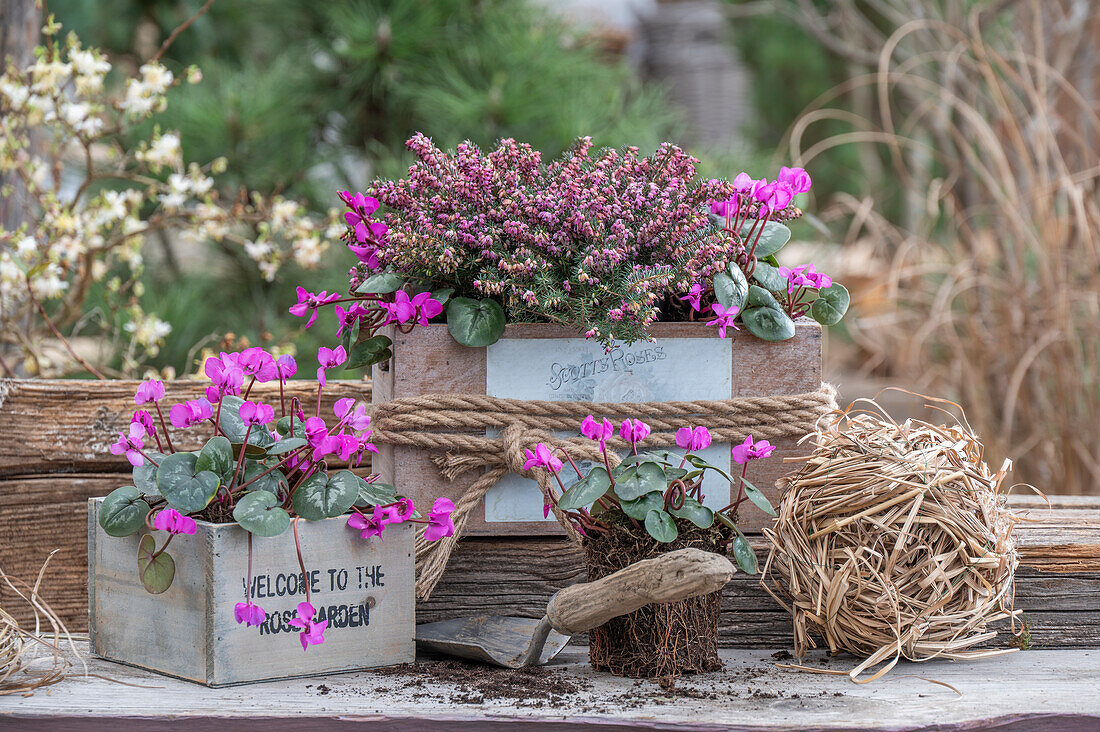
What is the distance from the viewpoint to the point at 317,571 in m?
0.86

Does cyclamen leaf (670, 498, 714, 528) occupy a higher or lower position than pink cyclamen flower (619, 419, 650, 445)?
lower

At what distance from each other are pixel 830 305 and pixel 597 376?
0.92ft

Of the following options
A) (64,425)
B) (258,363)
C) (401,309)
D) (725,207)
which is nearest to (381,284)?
(401,309)

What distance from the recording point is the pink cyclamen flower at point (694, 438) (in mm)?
866

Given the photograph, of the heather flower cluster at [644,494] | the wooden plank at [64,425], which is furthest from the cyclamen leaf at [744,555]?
the wooden plank at [64,425]

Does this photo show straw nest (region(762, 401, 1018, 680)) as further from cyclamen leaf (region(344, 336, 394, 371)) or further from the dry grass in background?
the dry grass in background

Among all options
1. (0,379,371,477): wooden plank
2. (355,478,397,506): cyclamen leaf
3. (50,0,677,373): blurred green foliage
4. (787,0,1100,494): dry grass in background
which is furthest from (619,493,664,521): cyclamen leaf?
(50,0,677,373): blurred green foliage

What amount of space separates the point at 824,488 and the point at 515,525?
316 millimetres

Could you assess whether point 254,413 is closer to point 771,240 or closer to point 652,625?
point 652,625

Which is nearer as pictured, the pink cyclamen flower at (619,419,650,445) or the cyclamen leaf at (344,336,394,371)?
the pink cyclamen flower at (619,419,650,445)

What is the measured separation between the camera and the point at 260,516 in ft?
2.64

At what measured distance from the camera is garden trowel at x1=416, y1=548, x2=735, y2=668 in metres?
0.76

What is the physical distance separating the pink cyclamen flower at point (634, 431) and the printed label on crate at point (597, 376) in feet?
0.30

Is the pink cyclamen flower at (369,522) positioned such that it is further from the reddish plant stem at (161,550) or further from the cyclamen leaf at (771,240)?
the cyclamen leaf at (771,240)
